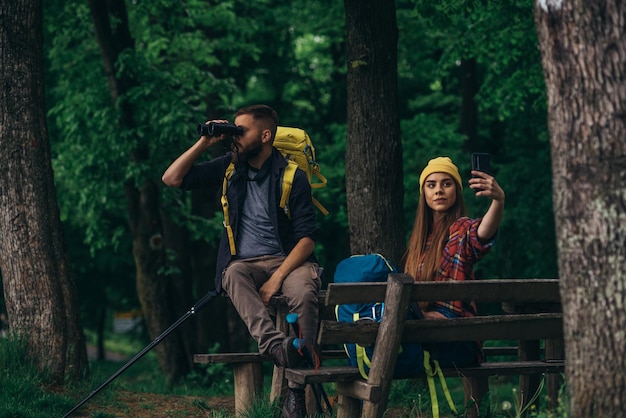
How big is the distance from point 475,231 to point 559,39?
5.68 ft

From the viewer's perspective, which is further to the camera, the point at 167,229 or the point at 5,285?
the point at 167,229

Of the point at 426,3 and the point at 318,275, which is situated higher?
the point at 426,3

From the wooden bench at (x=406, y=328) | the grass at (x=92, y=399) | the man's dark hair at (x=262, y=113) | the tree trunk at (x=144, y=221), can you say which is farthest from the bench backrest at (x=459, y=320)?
the tree trunk at (x=144, y=221)

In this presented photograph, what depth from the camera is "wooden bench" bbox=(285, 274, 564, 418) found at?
18.0 ft

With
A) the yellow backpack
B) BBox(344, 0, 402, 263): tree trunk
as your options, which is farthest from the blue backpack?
BBox(344, 0, 402, 263): tree trunk

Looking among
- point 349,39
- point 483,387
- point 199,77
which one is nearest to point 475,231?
point 483,387

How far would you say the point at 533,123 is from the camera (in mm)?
19203

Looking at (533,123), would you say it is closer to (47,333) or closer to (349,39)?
Answer: (349,39)

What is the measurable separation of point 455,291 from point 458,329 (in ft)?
1.00

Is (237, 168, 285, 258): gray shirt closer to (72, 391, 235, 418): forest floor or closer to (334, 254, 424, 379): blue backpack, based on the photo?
(334, 254, 424, 379): blue backpack

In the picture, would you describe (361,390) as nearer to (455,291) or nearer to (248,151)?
(455,291)

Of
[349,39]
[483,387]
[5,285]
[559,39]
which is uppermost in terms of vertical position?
[349,39]

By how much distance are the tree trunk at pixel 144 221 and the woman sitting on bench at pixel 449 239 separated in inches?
345

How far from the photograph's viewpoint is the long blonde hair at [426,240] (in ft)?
20.8
